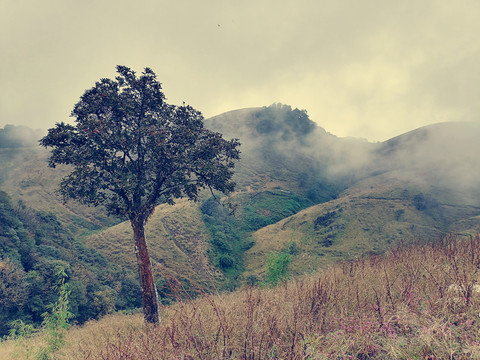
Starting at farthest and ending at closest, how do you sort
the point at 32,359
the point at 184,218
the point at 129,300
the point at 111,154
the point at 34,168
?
1. the point at 34,168
2. the point at 184,218
3. the point at 129,300
4. the point at 111,154
5. the point at 32,359

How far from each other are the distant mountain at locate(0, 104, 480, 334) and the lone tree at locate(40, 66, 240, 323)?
3.23 m

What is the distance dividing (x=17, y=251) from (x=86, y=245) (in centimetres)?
1657

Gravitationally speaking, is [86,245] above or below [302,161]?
below

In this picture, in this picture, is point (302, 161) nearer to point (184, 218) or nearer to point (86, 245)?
point (184, 218)

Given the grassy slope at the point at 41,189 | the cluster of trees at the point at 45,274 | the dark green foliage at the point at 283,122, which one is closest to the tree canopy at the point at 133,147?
the cluster of trees at the point at 45,274

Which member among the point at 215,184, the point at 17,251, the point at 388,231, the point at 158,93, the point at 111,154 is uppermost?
the point at 158,93

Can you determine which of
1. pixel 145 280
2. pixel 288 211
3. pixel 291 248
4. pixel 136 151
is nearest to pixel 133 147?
pixel 136 151

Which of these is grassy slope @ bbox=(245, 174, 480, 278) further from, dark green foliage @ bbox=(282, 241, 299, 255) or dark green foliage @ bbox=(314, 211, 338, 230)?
dark green foliage @ bbox=(282, 241, 299, 255)

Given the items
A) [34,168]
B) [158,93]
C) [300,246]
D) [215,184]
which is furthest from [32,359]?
[34,168]

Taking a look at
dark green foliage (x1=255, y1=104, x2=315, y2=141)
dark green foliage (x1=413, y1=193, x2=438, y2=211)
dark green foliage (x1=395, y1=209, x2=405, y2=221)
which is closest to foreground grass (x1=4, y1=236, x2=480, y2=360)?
dark green foliage (x1=395, y1=209, x2=405, y2=221)

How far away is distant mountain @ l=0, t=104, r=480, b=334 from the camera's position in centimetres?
4488

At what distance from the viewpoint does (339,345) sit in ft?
12.9

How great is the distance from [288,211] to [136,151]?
71164 millimetres

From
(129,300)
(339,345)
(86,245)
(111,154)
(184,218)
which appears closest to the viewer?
(339,345)
